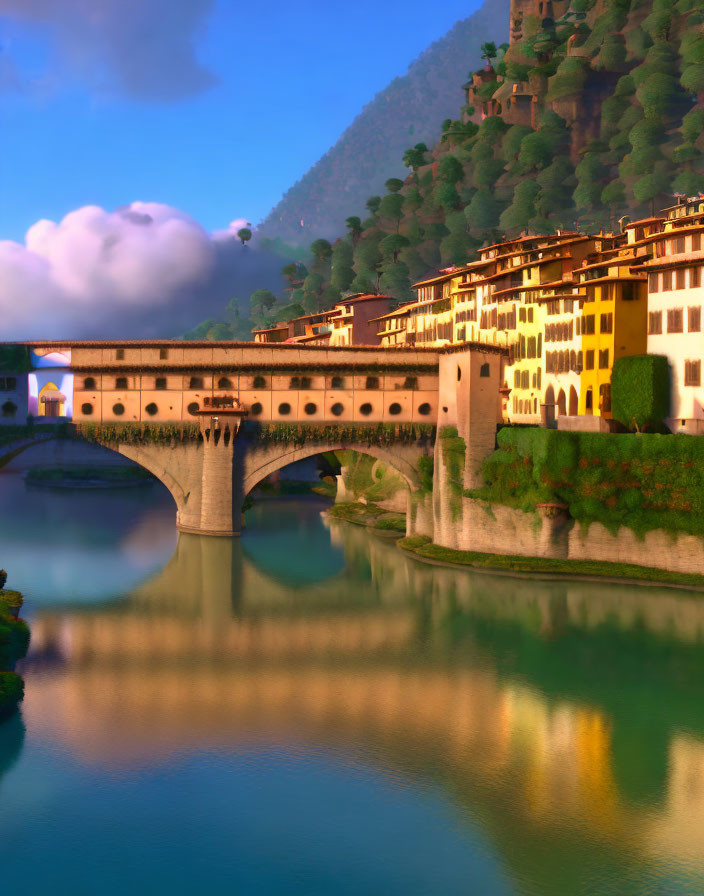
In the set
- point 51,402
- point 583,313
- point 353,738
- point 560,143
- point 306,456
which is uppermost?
point 560,143

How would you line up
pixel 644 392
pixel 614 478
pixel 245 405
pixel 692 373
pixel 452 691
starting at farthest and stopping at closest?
pixel 245 405, pixel 644 392, pixel 692 373, pixel 614 478, pixel 452 691

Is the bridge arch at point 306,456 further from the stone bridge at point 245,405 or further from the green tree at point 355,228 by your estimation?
the green tree at point 355,228

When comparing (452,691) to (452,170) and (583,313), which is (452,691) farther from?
(452,170)

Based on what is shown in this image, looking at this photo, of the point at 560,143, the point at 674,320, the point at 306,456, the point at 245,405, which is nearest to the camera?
the point at 674,320

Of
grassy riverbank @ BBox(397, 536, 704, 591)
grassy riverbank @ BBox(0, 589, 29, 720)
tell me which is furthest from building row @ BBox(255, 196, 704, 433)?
grassy riverbank @ BBox(0, 589, 29, 720)

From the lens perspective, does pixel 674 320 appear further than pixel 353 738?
Yes

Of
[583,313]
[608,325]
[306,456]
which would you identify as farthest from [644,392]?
[306,456]

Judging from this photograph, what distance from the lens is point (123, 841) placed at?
24047mm

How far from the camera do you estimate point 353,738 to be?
29750mm

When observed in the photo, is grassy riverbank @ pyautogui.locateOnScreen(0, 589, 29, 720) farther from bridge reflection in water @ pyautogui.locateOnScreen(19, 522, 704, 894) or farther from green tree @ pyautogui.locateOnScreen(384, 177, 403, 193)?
green tree @ pyautogui.locateOnScreen(384, 177, 403, 193)

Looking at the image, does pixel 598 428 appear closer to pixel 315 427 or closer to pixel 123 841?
pixel 315 427

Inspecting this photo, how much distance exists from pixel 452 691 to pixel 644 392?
21619 millimetres

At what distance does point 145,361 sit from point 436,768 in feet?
113

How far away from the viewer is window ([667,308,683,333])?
49.5 meters
